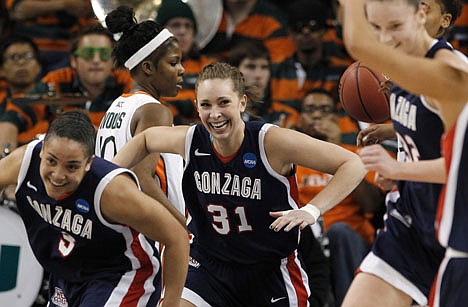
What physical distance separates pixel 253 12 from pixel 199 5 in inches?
22.3

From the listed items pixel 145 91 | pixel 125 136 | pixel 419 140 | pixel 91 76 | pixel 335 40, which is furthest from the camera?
pixel 335 40

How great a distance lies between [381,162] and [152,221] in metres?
1.07

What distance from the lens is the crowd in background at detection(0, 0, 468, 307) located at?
693cm

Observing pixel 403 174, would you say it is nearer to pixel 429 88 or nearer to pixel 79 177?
pixel 429 88

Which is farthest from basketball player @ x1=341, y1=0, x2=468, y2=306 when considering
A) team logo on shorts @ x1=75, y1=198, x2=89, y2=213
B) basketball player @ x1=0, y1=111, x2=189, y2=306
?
team logo on shorts @ x1=75, y1=198, x2=89, y2=213

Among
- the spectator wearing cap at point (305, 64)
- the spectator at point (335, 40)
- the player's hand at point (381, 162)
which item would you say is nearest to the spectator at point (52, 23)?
the spectator wearing cap at point (305, 64)

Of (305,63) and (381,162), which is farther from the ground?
(381,162)

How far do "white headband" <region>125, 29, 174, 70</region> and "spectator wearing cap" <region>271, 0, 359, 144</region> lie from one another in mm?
2433

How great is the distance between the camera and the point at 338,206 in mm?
7105

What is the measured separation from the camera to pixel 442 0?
4828mm

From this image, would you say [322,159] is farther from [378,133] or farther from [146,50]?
[146,50]

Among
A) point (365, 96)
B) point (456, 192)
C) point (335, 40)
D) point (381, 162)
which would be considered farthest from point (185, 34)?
point (456, 192)

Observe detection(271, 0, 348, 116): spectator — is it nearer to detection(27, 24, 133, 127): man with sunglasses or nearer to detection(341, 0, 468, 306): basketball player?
detection(27, 24, 133, 127): man with sunglasses

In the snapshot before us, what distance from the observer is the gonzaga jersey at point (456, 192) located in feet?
11.5
